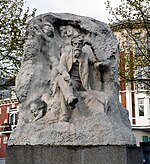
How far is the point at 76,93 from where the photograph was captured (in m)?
5.73

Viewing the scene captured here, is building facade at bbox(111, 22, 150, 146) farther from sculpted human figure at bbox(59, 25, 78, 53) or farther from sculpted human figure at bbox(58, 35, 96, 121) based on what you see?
sculpted human figure at bbox(58, 35, 96, 121)

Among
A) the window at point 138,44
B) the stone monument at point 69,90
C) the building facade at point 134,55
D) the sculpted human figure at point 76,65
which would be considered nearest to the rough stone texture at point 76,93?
the stone monument at point 69,90

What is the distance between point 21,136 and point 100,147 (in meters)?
1.25

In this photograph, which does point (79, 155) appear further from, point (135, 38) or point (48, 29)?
point (135, 38)

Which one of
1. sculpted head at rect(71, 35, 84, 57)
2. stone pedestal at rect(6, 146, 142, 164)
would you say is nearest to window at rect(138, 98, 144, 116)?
sculpted head at rect(71, 35, 84, 57)

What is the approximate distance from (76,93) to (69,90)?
1.17 feet

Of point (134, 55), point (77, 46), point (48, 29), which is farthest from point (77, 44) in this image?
point (134, 55)

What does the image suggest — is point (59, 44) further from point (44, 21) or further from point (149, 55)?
point (149, 55)

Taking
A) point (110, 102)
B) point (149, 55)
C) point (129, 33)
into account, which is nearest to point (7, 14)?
point (129, 33)

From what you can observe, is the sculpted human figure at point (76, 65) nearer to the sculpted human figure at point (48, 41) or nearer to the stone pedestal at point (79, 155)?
the sculpted human figure at point (48, 41)

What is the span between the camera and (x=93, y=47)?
6.30 m

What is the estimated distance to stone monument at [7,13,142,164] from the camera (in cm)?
520

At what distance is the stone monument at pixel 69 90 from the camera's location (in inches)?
205

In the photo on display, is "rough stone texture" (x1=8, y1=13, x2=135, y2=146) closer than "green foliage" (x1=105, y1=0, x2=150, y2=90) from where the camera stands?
Yes
